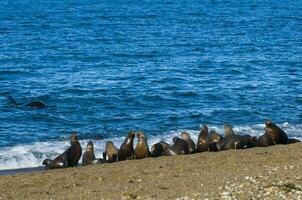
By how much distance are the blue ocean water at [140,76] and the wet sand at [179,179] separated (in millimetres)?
4815

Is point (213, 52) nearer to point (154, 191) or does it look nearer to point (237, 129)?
point (237, 129)

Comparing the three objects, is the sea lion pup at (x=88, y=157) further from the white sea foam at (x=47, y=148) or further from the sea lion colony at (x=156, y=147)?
the white sea foam at (x=47, y=148)

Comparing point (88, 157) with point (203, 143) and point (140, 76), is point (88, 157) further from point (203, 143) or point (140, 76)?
point (140, 76)

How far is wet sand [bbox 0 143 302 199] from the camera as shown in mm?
15055

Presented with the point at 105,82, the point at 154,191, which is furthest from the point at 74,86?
the point at 154,191

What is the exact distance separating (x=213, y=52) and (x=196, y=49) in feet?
5.00

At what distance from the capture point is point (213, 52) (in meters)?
48.3

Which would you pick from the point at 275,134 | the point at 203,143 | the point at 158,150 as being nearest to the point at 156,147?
the point at 158,150

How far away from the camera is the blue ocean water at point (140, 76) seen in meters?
28.5

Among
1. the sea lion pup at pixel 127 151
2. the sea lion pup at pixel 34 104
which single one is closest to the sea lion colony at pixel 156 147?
the sea lion pup at pixel 127 151

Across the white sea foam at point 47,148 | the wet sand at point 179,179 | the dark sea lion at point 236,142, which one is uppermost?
the wet sand at point 179,179

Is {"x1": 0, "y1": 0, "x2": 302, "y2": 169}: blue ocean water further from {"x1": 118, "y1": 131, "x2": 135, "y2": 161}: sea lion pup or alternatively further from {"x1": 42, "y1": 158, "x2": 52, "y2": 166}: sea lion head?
{"x1": 118, "y1": 131, "x2": 135, "y2": 161}: sea lion pup

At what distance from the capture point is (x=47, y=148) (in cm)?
2472

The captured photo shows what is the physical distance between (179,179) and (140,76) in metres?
23.0
